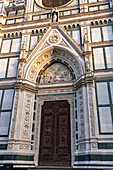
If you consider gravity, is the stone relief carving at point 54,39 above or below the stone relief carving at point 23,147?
above

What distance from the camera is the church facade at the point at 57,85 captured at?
9451 mm

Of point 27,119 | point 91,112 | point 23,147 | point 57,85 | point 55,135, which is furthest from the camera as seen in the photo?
point 57,85

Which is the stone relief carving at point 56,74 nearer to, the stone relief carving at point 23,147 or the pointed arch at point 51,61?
the pointed arch at point 51,61

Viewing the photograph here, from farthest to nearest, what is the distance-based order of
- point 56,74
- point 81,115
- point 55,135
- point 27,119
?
1. point 56,74
2. point 27,119
3. point 55,135
4. point 81,115

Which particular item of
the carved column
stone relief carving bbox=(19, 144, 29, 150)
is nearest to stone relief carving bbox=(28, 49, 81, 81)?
the carved column

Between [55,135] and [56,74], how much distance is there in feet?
14.2

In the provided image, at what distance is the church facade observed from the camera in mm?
9451

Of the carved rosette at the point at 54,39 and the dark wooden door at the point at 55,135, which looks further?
the carved rosette at the point at 54,39

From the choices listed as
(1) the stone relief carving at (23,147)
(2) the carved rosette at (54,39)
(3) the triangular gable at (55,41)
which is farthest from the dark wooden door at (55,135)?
(2) the carved rosette at (54,39)

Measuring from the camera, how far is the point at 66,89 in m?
11.7

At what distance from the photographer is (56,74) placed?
40.9ft

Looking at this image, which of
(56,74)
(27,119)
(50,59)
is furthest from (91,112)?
(50,59)

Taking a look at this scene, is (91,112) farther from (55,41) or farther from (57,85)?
(55,41)

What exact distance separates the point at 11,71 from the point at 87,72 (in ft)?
17.5
